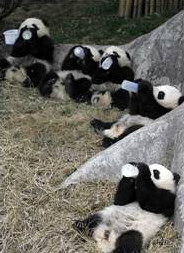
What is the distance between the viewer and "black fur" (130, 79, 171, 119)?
5.12 metres

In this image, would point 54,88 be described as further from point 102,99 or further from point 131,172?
point 131,172

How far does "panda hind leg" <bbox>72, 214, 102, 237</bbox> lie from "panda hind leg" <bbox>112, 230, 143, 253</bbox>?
190 mm

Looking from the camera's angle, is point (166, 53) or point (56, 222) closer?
point (56, 222)

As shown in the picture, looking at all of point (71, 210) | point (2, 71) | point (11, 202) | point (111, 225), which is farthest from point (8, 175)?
point (2, 71)

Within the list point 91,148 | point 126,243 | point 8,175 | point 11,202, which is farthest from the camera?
point 91,148

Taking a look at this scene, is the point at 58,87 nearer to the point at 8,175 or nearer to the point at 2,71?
the point at 2,71

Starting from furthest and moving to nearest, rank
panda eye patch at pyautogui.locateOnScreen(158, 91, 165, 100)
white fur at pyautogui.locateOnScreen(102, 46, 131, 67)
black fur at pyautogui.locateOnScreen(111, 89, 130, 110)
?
1. white fur at pyautogui.locateOnScreen(102, 46, 131, 67)
2. black fur at pyautogui.locateOnScreen(111, 89, 130, 110)
3. panda eye patch at pyautogui.locateOnScreen(158, 91, 165, 100)

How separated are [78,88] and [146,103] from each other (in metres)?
1.16

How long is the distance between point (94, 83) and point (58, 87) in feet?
1.13

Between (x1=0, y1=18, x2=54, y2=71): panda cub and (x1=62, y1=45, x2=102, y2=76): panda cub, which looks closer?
(x1=62, y1=45, x2=102, y2=76): panda cub

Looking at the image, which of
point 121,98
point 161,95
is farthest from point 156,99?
point 121,98

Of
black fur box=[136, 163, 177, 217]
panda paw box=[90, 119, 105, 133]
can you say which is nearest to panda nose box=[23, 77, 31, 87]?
panda paw box=[90, 119, 105, 133]

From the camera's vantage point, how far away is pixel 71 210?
4.27m

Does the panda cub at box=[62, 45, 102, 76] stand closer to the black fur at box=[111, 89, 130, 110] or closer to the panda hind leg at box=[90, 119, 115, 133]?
the black fur at box=[111, 89, 130, 110]
